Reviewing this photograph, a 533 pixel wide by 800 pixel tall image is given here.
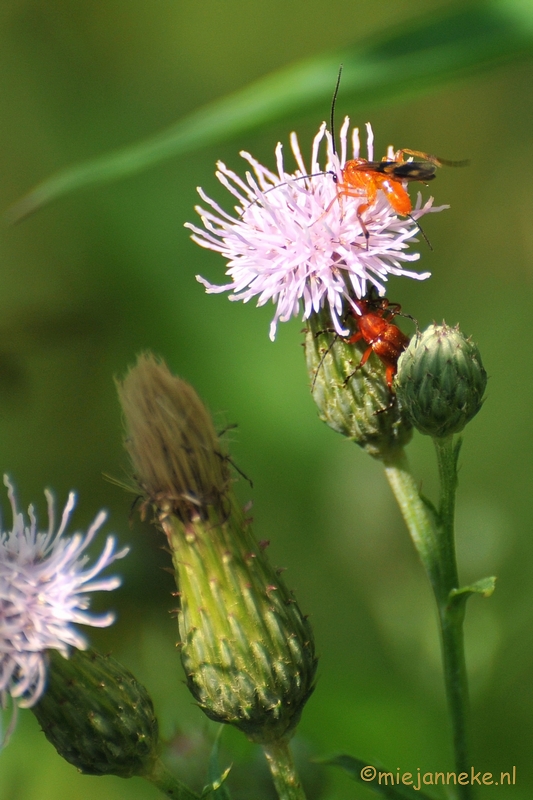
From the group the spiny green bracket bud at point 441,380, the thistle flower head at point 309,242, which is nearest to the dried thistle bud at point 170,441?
the thistle flower head at point 309,242

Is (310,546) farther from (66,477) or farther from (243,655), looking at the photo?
(243,655)

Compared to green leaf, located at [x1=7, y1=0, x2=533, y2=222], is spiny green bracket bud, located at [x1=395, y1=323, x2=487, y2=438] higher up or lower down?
lower down

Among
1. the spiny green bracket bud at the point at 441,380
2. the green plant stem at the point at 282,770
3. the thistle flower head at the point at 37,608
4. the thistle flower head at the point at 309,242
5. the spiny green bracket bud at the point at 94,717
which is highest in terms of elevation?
the thistle flower head at the point at 309,242

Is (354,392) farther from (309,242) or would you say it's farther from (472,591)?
(472,591)

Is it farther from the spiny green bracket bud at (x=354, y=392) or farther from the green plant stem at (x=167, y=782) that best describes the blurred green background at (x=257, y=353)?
the spiny green bracket bud at (x=354, y=392)

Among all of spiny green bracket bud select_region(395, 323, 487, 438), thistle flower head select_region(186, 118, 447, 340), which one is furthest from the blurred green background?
thistle flower head select_region(186, 118, 447, 340)

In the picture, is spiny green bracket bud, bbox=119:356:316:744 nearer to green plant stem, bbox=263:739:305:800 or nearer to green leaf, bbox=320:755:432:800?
green plant stem, bbox=263:739:305:800

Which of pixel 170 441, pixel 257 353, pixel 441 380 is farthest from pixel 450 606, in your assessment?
pixel 257 353
